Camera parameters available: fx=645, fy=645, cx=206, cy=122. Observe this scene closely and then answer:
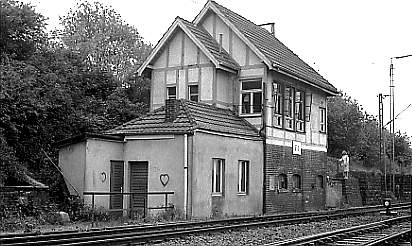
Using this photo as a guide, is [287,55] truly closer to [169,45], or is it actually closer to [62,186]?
[169,45]

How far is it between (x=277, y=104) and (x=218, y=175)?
5898mm

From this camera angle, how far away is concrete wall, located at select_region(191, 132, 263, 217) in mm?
23359

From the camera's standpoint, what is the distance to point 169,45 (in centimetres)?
2969

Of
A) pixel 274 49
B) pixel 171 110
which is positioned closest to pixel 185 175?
pixel 171 110

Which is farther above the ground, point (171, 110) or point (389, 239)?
point (171, 110)

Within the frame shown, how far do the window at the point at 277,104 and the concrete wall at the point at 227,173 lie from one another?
2025 mm

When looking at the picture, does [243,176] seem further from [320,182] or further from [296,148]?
[320,182]

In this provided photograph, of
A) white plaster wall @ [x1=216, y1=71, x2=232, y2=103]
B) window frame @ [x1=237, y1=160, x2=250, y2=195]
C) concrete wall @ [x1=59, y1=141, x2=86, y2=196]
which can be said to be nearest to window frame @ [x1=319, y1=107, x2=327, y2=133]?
white plaster wall @ [x1=216, y1=71, x2=232, y2=103]

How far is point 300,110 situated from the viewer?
3192cm

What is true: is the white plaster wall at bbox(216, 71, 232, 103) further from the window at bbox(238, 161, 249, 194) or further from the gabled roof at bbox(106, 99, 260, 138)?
the window at bbox(238, 161, 249, 194)

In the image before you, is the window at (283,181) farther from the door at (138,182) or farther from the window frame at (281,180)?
the door at (138,182)

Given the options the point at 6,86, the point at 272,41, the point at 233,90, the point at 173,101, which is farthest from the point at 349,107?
the point at 6,86

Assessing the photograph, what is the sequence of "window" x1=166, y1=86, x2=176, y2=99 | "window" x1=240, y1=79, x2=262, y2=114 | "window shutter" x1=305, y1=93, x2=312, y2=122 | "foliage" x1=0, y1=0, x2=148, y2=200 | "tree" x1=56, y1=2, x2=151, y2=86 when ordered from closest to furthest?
1. "foliage" x1=0, y1=0, x2=148, y2=200
2. "window" x1=240, y1=79, x2=262, y2=114
3. "window" x1=166, y1=86, x2=176, y2=99
4. "window shutter" x1=305, y1=93, x2=312, y2=122
5. "tree" x1=56, y1=2, x2=151, y2=86

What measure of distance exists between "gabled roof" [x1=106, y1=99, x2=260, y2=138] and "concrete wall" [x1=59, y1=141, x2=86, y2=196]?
2.03 metres
